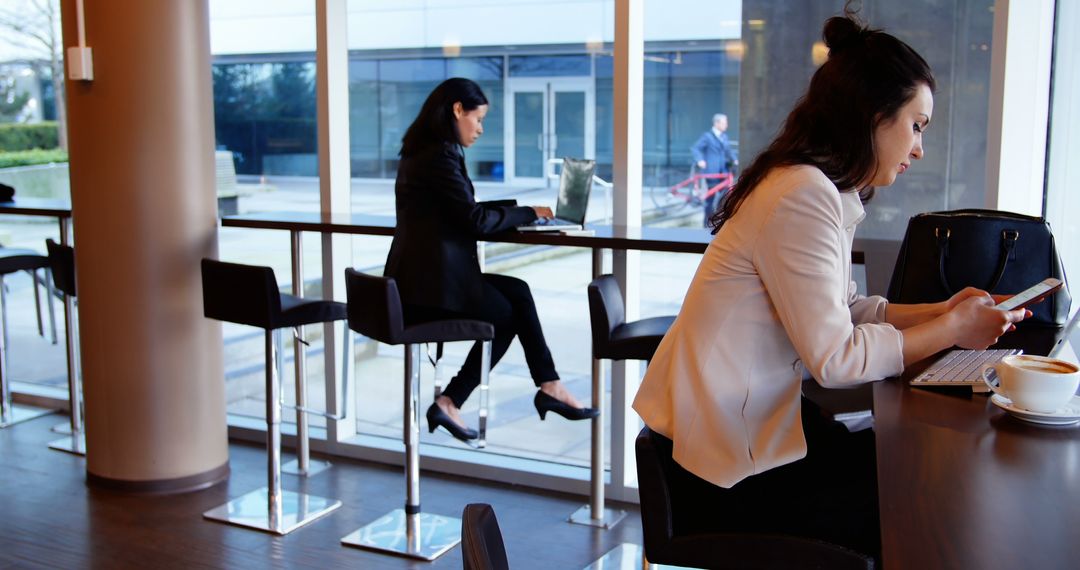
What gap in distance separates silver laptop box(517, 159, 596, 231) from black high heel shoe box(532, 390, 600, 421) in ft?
1.98

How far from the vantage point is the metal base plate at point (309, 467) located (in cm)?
415

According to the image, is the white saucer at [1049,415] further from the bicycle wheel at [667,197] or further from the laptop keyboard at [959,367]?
the bicycle wheel at [667,197]

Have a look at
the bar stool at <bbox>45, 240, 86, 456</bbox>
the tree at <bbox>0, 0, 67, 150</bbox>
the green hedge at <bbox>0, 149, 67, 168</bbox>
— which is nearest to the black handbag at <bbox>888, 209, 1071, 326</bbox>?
the bar stool at <bbox>45, 240, 86, 456</bbox>

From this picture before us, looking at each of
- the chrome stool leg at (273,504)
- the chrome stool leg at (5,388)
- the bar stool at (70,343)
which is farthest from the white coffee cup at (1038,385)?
the chrome stool leg at (5,388)

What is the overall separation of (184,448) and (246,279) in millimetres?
855

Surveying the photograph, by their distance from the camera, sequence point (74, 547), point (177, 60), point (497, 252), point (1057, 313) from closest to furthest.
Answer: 1. point (1057, 313)
2. point (74, 547)
3. point (177, 60)
4. point (497, 252)

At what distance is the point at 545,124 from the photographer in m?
4.08

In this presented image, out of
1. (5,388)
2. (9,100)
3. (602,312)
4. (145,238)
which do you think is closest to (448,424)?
(602,312)

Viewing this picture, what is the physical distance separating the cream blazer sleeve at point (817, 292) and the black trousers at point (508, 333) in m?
1.94

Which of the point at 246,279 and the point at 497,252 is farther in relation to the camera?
the point at 497,252

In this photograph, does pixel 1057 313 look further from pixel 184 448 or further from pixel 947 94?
pixel 184 448

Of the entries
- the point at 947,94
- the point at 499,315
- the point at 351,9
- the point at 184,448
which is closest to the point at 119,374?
the point at 184,448

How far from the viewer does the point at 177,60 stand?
12.2 feet

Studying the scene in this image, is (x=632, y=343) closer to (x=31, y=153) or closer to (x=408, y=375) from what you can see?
(x=408, y=375)
